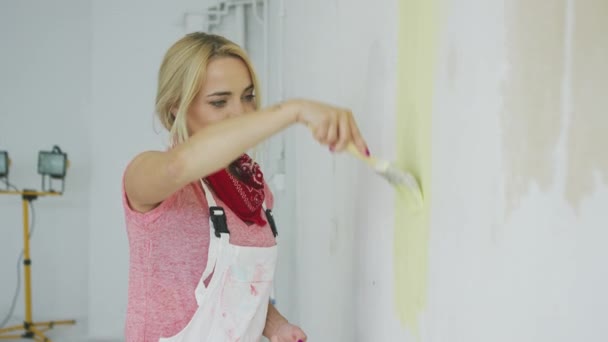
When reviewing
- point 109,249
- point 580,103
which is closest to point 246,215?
point 580,103

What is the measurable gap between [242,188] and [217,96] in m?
0.17

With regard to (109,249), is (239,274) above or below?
above

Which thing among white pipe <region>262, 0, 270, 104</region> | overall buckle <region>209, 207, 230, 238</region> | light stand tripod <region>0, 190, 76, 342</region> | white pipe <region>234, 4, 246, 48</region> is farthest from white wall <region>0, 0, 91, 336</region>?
overall buckle <region>209, 207, 230, 238</region>

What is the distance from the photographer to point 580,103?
50cm

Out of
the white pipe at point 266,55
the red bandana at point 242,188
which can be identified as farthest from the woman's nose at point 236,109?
the white pipe at point 266,55

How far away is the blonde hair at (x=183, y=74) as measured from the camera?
102 centimetres

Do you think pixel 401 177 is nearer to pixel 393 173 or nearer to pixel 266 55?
pixel 393 173

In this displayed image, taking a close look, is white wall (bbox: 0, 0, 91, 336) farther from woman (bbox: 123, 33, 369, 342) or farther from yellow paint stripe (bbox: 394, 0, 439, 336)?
yellow paint stripe (bbox: 394, 0, 439, 336)

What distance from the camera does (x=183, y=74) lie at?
103cm

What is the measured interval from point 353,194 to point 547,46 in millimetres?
666

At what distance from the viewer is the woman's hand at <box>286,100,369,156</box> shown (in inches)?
28.1

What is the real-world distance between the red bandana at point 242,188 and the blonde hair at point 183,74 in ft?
0.35

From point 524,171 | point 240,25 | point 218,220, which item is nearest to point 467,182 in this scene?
point 524,171

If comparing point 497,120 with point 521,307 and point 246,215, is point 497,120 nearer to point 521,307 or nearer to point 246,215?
point 521,307
